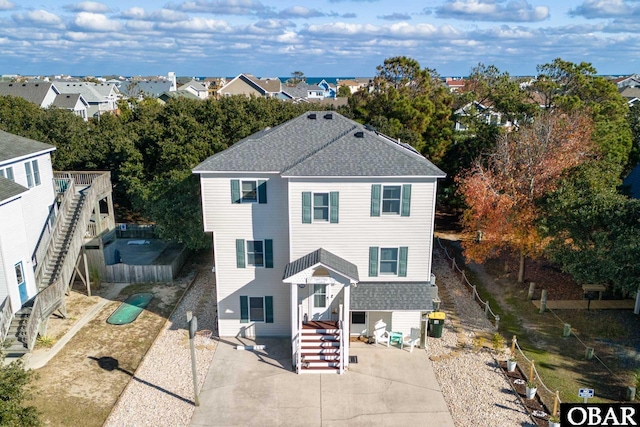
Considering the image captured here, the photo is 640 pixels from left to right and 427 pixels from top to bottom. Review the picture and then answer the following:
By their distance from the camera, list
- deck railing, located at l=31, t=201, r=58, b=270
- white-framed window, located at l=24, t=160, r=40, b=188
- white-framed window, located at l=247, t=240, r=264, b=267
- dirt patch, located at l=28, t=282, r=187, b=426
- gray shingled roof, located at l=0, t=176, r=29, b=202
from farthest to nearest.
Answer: white-framed window, located at l=24, t=160, r=40, b=188 → deck railing, located at l=31, t=201, r=58, b=270 → gray shingled roof, located at l=0, t=176, r=29, b=202 → white-framed window, located at l=247, t=240, r=264, b=267 → dirt patch, located at l=28, t=282, r=187, b=426

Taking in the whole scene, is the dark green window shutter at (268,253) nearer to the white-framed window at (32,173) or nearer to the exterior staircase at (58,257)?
the exterior staircase at (58,257)

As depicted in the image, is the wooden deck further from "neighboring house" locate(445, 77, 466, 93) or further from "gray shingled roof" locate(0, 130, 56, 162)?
"neighboring house" locate(445, 77, 466, 93)

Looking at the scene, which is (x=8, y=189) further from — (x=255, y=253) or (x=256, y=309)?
(x=256, y=309)

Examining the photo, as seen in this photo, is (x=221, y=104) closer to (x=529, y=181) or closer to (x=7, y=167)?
(x=7, y=167)

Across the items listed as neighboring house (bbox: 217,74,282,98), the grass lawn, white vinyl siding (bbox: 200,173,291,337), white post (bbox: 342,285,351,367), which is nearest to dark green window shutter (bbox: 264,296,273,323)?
white vinyl siding (bbox: 200,173,291,337)

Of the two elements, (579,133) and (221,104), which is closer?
(579,133)

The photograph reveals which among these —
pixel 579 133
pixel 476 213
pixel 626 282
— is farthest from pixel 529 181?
pixel 626 282
